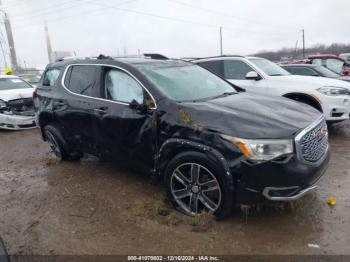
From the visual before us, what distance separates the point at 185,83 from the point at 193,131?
103 centimetres

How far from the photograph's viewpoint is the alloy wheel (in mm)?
3326

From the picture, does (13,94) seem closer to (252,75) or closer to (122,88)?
(122,88)

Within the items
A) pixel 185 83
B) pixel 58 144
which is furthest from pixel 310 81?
pixel 58 144

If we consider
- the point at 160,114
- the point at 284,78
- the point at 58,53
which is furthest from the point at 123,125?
the point at 58,53

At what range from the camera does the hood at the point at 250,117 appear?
3076 millimetres

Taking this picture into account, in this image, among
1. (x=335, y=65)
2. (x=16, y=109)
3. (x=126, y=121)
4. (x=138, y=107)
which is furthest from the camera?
(x=335, y=65)

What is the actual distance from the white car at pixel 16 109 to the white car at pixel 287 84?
16.2ft

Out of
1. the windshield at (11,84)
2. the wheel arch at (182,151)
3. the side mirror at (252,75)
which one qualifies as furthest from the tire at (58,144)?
the windshield at (11,84)

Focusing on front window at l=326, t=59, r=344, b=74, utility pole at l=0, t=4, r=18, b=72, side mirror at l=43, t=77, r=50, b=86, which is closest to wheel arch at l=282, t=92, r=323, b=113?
side mirror at l=43, t=77, r=50, b=86

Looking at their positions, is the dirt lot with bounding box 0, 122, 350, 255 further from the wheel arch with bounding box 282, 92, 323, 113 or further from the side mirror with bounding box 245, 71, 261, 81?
the side mirror with bounding box 245, 71, 261, 81

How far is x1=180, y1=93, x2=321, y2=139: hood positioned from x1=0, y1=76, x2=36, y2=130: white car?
6.46 metres

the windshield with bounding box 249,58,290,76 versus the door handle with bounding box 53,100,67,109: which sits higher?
the windshield with bounding box 249,58,290,76

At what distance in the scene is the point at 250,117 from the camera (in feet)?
10.8

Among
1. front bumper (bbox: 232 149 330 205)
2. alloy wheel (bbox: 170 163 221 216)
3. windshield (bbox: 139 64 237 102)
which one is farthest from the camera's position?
windshield (bbox: 139 64 237 102)
